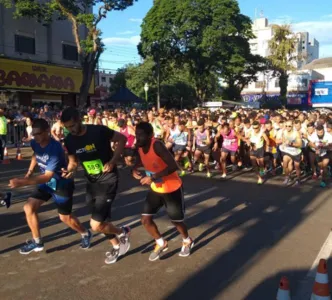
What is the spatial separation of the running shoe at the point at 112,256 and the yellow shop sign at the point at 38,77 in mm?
21467

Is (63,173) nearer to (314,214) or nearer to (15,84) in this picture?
(314,214)

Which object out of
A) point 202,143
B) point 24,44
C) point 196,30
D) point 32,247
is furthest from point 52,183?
point 196,30

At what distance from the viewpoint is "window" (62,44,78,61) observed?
30.4 metres

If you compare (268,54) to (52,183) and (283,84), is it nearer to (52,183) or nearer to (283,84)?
(283,84)

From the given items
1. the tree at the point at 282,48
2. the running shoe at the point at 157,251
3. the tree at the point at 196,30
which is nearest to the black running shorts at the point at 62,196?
the running shoe at the point at 157,251

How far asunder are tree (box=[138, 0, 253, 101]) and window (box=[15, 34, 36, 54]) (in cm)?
1527

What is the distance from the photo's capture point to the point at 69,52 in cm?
3086

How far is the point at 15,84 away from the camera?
2450cm

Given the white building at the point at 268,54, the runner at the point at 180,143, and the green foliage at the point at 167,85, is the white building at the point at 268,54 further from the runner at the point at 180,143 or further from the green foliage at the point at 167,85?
the runner at the point at 180,143

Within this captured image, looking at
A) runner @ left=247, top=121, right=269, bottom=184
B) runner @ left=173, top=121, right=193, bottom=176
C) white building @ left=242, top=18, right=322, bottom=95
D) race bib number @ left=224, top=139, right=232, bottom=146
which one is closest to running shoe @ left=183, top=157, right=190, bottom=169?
runner @ left=173, top=121, right=193, bottom=176

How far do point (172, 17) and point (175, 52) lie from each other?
3487mm

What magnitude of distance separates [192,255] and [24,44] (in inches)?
1008

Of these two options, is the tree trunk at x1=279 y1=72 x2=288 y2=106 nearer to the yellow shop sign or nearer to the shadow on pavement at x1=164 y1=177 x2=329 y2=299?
the yellow shop sign

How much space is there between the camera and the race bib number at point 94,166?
455 centimetres
